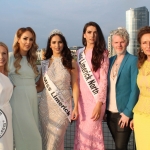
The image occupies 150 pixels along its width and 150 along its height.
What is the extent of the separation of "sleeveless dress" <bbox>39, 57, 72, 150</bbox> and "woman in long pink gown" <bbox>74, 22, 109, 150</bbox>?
229mm

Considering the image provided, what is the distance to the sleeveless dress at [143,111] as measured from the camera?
3236 mm

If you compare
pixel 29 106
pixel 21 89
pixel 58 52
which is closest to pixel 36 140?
pixel 29 106

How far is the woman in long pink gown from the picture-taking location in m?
3.84

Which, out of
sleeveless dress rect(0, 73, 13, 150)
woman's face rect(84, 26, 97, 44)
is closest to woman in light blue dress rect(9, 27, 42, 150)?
sleeveless dress rect(0, 73, 13, 150)

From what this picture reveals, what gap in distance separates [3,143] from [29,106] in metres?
0.72

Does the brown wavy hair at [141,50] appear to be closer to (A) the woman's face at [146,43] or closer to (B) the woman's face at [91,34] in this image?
(A) the woman's face at [146,43]

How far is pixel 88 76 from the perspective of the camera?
4.02 m

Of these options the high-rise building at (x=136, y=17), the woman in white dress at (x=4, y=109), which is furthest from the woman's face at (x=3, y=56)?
the high-rise building at (x=136, y=17)

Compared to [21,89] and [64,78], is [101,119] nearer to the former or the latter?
[64,78]

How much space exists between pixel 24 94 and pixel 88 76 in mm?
960

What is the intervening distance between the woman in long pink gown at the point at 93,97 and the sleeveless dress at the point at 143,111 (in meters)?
0.58

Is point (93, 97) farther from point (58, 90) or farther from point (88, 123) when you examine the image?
point (58, 90)

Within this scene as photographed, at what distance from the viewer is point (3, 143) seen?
339cm

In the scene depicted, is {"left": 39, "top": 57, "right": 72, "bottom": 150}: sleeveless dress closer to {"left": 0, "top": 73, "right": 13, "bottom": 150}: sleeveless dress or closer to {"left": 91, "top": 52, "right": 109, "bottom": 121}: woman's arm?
{"left": 91, "top": 52, "right": 109, "bottom": 121}: woman's arm
